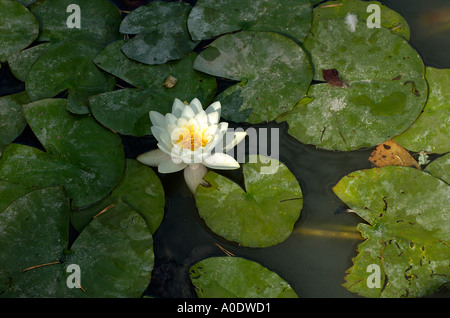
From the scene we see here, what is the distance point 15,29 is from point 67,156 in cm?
131

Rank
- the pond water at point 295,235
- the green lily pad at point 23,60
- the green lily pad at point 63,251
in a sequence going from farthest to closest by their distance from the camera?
the green lily pad at point 23,60 → the pond water at point 295,235 → the green lily pad at point 63,251

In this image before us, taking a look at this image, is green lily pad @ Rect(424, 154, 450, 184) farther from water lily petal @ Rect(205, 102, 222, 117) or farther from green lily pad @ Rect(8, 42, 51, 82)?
green lily pad @ Rect(8, 42, 51, 82)

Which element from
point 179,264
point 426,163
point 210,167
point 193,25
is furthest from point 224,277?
point 193,25

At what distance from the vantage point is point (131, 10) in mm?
3070

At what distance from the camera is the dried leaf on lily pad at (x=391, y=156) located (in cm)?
260

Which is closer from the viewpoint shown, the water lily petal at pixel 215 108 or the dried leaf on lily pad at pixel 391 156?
the water lily petal at pixel 215 108

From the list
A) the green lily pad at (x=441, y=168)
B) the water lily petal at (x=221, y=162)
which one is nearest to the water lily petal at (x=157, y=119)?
the water lily petal at (x=221, y=162)

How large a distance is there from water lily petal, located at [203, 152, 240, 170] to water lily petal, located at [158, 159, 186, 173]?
0.60 feet

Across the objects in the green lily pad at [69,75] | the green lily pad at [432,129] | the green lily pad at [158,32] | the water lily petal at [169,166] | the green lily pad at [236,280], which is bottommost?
the green lily pad at [236,280]

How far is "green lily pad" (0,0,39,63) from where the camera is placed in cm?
279

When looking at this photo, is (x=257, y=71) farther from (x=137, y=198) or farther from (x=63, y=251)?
(x=63, y=251)

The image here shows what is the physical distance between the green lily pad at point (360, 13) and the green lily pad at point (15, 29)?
2488 mm

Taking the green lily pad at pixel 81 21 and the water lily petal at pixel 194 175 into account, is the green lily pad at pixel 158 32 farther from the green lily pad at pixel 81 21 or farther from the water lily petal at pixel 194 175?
the water lily petal at pixel 194 175

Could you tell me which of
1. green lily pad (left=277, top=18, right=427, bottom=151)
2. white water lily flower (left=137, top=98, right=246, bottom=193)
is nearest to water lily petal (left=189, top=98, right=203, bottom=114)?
white water lily flower (left=137, top=98, right=246, bottom=193)
